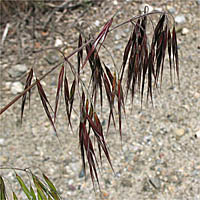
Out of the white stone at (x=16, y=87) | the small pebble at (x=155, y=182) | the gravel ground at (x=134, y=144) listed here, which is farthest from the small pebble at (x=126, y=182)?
the white stone at (x=16, y=87)

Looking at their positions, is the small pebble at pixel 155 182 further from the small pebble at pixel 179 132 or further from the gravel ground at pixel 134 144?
the small pebble at pixel 179 132

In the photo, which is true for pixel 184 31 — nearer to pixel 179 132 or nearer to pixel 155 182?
pixel 179 132

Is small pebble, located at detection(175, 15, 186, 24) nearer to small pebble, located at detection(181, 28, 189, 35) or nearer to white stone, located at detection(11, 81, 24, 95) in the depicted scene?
small pebble, located at detection(181, 28, 189, 35)

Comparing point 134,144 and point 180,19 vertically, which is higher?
point 180,19

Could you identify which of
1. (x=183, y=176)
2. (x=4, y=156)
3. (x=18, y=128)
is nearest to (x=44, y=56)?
(x=18, y=128)

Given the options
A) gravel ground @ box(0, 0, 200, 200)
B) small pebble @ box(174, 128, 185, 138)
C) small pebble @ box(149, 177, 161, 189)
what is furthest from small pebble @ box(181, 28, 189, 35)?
small pebble @ box(149, 177, 161, 189)

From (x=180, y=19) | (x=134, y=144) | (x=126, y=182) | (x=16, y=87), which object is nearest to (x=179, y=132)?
(x=134, y=144)

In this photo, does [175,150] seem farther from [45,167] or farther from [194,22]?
[194,22]
